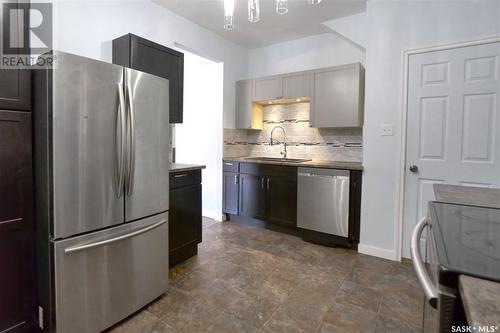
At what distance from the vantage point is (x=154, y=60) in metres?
2.52

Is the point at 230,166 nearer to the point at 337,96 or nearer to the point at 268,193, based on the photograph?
the point at 268,193

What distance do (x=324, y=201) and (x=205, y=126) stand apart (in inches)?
86.1

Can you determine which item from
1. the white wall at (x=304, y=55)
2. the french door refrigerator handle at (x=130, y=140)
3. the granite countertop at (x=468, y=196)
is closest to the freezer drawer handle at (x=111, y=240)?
the french door refrigerator handle at (x=130, y=140)

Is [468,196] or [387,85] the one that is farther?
[387,85]

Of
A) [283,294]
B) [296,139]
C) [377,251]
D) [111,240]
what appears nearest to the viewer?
[111,240]

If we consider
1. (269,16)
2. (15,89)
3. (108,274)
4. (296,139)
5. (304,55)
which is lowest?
(108,274)

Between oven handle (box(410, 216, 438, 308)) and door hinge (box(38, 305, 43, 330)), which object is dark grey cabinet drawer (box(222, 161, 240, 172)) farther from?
oven handle (box(410, 216, 438, 308))

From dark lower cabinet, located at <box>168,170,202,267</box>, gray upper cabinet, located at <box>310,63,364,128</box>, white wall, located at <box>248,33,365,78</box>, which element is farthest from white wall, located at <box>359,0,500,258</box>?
dark lower cabinet, located at <box>168,170,202,267</box>

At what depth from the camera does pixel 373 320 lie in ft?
5.78

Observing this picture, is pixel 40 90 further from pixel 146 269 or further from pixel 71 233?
pixel 146 269

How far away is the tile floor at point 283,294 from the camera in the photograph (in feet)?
5.63

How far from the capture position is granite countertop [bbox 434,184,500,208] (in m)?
1.19

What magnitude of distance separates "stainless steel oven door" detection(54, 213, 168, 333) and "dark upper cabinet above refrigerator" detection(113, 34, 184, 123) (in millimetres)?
1346

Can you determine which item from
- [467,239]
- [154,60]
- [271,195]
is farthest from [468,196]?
[154,60]
